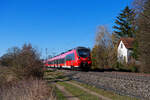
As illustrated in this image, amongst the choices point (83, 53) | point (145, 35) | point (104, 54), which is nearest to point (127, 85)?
point (145, 35)

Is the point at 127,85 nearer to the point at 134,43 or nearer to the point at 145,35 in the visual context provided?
the point at 145,35

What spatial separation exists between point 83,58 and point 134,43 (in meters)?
15.8

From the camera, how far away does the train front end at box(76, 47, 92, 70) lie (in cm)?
2281

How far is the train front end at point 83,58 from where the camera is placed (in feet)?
74.8

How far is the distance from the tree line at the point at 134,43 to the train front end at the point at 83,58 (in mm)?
7011

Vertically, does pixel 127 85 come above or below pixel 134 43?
below

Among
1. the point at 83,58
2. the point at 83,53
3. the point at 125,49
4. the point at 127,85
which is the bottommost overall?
the point at 127,85

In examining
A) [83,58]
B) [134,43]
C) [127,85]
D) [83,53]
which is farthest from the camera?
[134,43]

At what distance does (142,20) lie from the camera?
70.4 ft

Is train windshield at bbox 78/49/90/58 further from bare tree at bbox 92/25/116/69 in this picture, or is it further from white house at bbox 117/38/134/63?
white house at bbox 117/38/134/63

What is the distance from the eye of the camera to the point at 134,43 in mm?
34281

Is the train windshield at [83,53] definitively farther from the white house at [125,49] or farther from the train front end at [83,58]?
the white house at [125,49]

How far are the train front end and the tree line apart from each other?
276 inches

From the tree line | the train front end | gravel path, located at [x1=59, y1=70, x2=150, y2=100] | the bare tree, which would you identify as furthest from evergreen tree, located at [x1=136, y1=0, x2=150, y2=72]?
the bare tree
